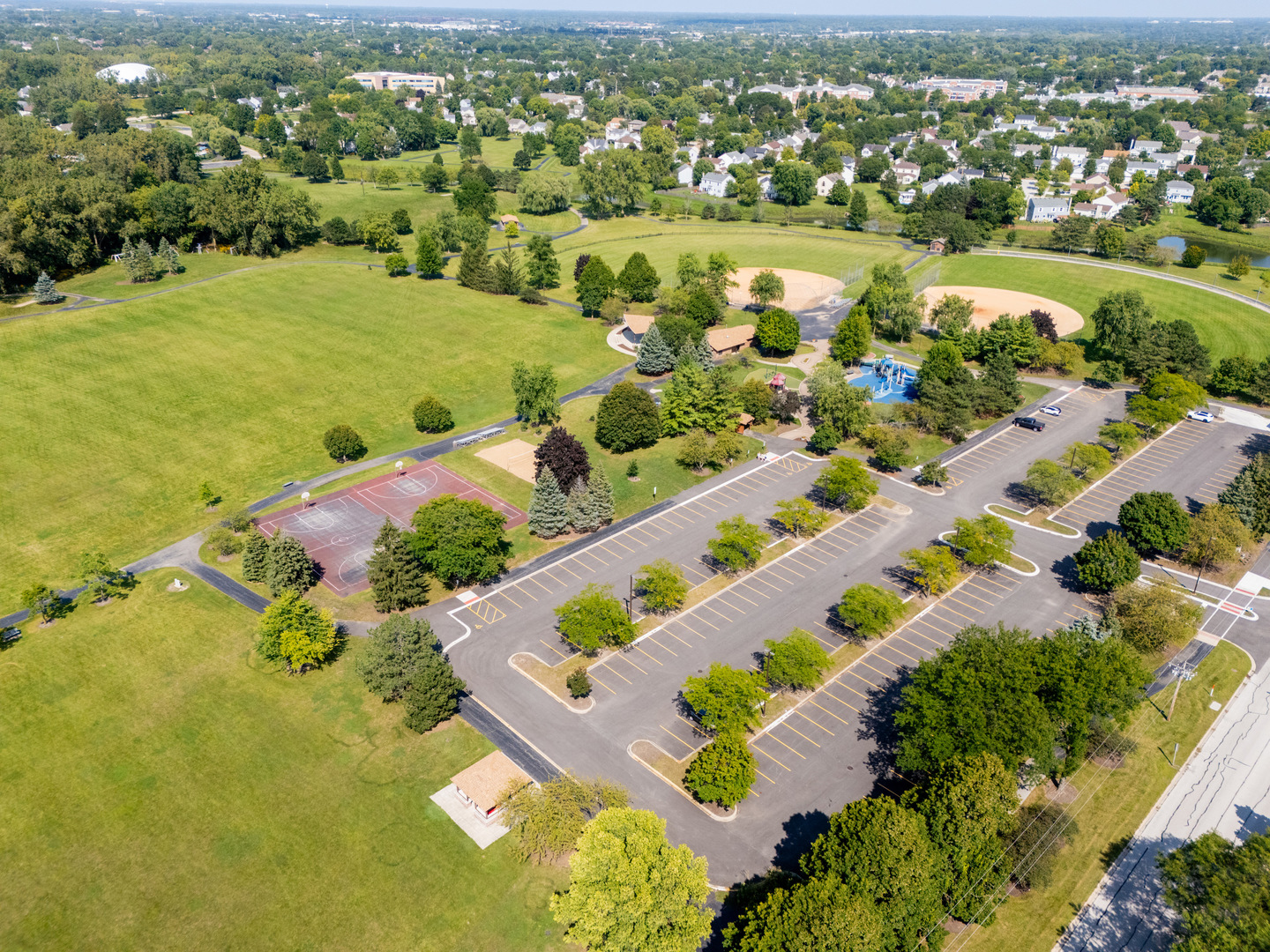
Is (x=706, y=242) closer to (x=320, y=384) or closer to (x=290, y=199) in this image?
(x=290, y=199)

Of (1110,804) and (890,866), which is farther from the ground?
(890,866)

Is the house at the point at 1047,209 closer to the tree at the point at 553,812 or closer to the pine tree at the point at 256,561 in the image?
the pine tree at the point at 256,561

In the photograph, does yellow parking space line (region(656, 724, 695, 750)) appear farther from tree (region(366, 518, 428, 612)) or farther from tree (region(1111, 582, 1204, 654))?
tree (region(1111, 582, 1204, 654))

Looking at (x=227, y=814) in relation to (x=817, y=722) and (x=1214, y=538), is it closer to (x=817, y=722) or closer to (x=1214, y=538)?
(x=817, y=722)

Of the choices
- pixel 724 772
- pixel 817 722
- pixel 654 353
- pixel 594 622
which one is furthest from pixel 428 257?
pixel 724 772

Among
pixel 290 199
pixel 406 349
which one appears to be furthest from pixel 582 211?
pixel 406 349

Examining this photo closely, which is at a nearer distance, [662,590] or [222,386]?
[662,590]

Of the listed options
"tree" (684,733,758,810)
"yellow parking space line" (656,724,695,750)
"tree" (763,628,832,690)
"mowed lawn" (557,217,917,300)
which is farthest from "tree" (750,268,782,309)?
"tree" (684,733,758,810)
